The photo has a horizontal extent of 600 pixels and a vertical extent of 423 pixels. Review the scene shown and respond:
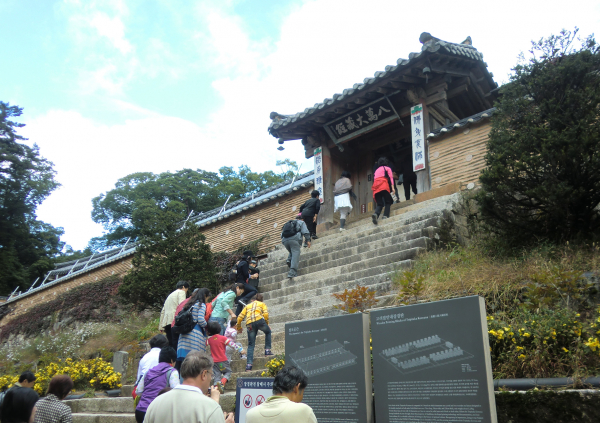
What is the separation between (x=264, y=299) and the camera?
9.70m

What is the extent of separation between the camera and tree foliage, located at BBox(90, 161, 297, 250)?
32781mm

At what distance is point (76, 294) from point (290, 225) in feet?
42.2

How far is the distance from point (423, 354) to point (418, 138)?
30.4 ft

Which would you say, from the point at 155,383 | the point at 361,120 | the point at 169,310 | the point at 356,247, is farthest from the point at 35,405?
the point at 361,120

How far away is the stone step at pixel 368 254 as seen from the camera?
8523 mm

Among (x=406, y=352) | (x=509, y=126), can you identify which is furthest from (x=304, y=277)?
(x=406, y=352)

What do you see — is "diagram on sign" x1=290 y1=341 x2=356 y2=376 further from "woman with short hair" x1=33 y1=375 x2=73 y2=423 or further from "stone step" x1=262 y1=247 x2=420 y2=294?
"stone step" x1=262 y1=247 x2=420 y2=294

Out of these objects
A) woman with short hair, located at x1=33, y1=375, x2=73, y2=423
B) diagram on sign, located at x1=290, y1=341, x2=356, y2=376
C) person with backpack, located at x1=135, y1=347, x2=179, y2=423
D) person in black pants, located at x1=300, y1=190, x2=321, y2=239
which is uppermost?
person in black pants, located at x1=300, y1=190, x2=321, y2=239

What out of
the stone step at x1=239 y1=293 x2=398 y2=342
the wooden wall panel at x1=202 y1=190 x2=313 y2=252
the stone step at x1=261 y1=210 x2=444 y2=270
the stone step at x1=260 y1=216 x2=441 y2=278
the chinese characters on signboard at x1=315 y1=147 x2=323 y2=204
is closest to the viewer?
the stone step at x1=239 y1=293 x2=398 y2=342

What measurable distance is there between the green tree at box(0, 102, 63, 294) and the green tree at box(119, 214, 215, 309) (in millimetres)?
21958

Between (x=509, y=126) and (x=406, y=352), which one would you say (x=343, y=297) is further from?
(x=509, y=126)

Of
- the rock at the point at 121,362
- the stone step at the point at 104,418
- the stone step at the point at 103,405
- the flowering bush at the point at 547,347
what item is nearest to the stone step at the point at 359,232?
the rock at the point at 121,362

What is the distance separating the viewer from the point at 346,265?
905cm

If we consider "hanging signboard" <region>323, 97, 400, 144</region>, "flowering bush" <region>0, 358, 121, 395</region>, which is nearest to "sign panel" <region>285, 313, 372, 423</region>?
"flowering bush" <region>0, 358, 121, 395</region>
